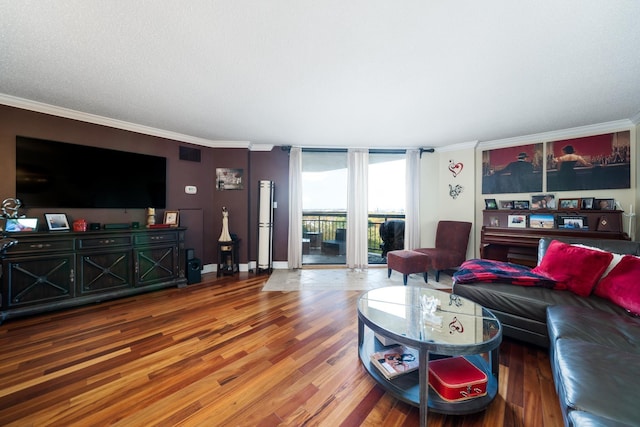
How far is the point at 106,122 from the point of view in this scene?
3018 millimetres

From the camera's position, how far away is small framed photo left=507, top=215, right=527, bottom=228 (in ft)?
11.6

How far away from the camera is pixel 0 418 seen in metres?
1.24

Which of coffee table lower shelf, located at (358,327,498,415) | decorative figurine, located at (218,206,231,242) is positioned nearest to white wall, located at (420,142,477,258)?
coffee table lower shelf, located at (358,327,498,415)

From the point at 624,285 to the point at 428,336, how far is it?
5.41 feet

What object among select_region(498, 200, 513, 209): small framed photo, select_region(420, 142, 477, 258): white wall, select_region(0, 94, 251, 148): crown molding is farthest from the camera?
select_region(420, 142, 477, 258): white wall

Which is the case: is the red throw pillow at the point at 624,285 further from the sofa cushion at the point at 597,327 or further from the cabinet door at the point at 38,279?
the cabinet door at the point at 38,279

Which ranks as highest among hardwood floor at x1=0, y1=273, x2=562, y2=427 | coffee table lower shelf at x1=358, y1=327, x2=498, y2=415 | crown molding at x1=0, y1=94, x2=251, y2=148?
crown molding at x1=0, y1=94, x2=251, y2=148

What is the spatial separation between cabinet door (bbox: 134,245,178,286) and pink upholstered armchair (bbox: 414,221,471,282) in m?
3.77

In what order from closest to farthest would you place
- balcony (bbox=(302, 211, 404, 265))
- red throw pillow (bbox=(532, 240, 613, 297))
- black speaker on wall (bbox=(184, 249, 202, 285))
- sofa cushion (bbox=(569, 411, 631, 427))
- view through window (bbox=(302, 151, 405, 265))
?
sofa cushion (bbox=(569, 411, 631, 427)), red throw pillow (bbox=(532, 240, 613, 297)), black speaker on wall (bbox=(184, 249, 202, 285)), view through window (bbox=(302, 151, 405, 265)), balcony (bbox=(302, 211, 404, 265))

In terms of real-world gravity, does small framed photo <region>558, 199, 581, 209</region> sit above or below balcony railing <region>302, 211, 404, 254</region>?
above

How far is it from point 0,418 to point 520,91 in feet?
14.8

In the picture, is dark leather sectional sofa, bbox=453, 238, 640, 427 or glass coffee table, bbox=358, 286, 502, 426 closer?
dark leather sectional sofa, bbox=453, 238, 640, 427

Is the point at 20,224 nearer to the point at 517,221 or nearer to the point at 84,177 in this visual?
the point at 84,177

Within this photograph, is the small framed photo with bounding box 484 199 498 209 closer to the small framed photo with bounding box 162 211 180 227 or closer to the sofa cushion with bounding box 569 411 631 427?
the sofa cushion with bounding box 569 411 631 427
